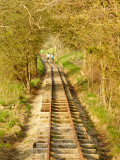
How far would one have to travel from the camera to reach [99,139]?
9.73 meters

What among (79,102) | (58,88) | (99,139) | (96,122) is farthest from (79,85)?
Result: (99,139)

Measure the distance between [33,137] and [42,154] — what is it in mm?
2343

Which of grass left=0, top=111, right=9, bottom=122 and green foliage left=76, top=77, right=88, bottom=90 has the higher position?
green foliage left=76, top=77, right=88, bottom=90

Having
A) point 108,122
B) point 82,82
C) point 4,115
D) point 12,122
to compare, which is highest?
point 82,82

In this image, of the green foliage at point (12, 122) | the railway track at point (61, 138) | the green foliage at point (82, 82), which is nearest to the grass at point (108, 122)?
the railway track at point (61, 138)

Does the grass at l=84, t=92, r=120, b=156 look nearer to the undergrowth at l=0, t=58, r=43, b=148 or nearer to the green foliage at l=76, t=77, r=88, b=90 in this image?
the undergrowth at l=0, t=58, r=43, b=148

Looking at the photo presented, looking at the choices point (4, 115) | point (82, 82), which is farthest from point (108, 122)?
point (82, 82)

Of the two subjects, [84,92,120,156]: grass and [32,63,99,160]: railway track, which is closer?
[32,63,99,160]: railway track

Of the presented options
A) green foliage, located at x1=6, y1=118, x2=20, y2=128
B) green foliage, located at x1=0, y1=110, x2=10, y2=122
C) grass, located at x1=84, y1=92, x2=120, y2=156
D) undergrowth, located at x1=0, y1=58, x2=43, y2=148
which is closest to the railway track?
grass, located at x1=84, y1=92, x2=120, y2=156

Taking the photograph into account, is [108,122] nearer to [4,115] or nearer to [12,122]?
[12,122]

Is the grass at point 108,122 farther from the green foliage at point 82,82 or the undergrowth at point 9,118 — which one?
the green foliage at point 82,82

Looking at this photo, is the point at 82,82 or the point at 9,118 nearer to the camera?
the point at 9,118

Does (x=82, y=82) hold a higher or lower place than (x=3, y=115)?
higher

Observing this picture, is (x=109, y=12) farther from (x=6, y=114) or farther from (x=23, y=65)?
(x=23, y=65)
